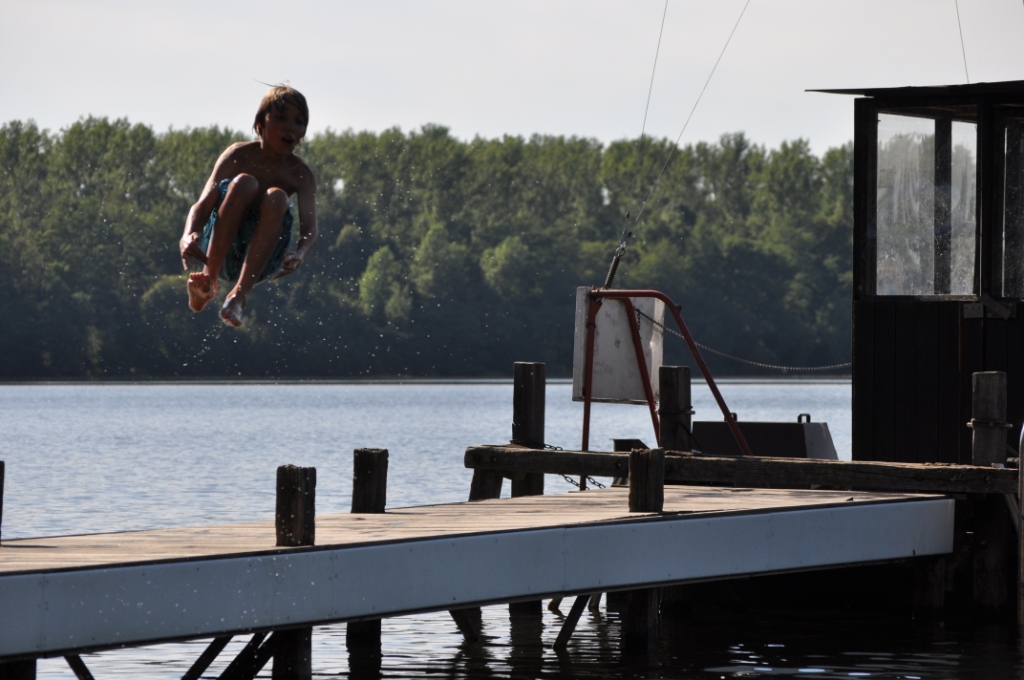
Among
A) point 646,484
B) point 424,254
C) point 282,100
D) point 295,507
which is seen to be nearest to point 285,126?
point 282,100

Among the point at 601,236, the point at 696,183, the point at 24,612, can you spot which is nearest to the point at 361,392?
the point at 601,236

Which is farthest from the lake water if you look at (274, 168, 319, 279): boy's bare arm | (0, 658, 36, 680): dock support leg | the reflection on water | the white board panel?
(274, 168, 319, 279): boy's bare arm

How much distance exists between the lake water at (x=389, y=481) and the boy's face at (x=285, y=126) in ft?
19.0

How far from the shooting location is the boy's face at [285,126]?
881 cm

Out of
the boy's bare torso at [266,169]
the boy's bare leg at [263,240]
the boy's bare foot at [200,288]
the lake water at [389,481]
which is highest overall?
the boy's bare torso at [266,169]

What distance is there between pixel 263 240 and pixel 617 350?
665 cm

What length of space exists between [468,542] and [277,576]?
1.38m

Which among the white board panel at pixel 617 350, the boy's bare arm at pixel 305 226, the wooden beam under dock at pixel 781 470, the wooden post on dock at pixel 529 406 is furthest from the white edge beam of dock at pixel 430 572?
the wooden post on dock at pixel 529 406

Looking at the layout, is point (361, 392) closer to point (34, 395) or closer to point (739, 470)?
point (34, 395)

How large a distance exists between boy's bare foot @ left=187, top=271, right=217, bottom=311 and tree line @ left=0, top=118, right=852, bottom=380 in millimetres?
49125

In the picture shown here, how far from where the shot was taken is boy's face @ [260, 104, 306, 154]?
881 cm

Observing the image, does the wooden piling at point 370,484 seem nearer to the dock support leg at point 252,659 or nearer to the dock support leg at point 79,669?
the dock support leg at point 252,659

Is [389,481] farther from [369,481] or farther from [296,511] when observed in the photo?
[296,511]

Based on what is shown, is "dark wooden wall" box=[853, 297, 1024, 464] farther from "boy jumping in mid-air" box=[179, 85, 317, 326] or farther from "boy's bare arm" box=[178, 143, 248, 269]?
"boy's bare arm" box=[178, 143, 248, 269]
